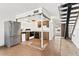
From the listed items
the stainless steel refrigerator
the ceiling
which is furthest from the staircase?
the stainless steel refrigerator

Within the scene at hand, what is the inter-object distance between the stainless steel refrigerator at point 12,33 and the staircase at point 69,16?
65 cm

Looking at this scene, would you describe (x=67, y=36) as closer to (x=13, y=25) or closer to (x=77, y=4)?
(x=77, y=4)

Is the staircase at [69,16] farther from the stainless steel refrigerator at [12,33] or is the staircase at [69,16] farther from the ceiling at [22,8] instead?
the stainless steel refrigerator at [12,33]

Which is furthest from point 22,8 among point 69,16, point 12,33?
point 69,16

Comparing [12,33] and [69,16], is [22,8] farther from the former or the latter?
[69,16]

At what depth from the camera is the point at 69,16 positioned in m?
1.70

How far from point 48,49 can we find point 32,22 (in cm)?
45

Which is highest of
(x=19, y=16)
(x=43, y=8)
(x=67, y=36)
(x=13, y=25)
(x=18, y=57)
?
(x=43, y=8)

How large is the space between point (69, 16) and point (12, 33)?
0.85 meters

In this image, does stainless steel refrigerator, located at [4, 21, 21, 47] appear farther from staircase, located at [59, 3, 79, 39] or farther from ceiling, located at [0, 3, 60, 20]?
staircase, located at [59, 3, 79, 39]

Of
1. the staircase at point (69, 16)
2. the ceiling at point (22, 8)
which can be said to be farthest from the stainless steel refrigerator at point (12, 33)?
the staircase at point (69, 16)

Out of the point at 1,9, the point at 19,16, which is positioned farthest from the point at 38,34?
the point at 1,9

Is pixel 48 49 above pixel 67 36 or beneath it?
beneath

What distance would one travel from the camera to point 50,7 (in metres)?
1.71
